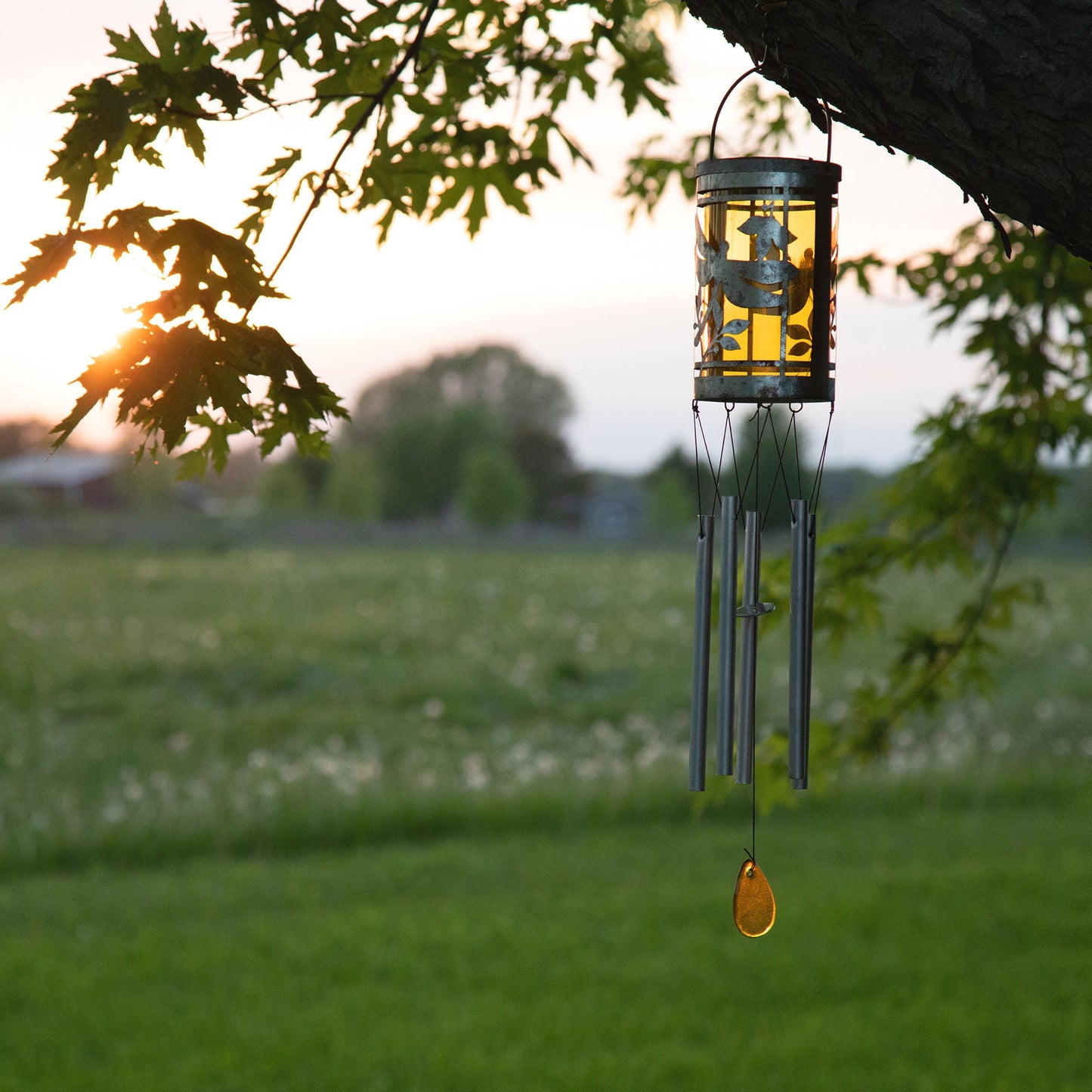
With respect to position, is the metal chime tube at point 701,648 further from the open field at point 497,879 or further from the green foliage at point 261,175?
the open field at point 497,879

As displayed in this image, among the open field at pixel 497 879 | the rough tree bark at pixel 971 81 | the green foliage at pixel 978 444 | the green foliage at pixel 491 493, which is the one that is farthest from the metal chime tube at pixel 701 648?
the green foliage at pixel 491 493

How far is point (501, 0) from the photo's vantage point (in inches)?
116

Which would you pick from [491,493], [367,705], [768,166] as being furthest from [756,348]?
[491,493]

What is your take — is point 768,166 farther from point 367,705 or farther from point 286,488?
point 286,488

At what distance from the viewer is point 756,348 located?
225 centimetres

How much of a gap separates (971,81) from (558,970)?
4615mm

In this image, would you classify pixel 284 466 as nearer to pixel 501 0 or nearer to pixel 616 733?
pixel 616 733

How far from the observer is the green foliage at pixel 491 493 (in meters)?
38.4

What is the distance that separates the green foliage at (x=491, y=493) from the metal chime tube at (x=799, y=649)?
118 ft

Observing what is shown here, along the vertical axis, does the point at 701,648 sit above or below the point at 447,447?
below

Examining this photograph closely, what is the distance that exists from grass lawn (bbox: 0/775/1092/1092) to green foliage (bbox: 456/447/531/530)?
30569 millimetres

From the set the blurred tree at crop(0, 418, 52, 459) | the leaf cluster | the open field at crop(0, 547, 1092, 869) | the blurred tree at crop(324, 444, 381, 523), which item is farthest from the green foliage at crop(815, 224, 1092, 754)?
the blurred tree at crop(0, 418, 52, 459)

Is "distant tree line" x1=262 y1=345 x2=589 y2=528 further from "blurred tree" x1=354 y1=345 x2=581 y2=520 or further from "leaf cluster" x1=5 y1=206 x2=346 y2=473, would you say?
"leaf cluster" x1=5 y1=206 x2=346 y2=473

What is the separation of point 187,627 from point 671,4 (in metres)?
11.8
